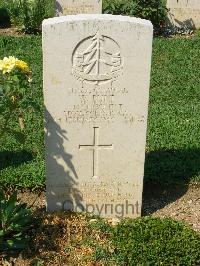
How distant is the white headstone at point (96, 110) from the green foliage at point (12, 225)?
508mm

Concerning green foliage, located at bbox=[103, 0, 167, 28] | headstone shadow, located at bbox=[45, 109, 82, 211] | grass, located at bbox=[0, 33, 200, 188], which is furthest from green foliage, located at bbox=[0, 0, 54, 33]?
headstone shadow, located at bbox=[45, 109, 82, 211]

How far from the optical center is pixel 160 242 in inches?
170

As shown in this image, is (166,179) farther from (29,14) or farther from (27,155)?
(29,14)

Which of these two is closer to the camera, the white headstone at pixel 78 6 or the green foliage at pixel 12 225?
the green foliage at pixel 12 225

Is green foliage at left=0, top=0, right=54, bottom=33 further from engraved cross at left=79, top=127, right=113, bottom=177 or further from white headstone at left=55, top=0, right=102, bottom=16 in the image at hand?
engraved cross at left=79, top=127, right=113, bottom=177

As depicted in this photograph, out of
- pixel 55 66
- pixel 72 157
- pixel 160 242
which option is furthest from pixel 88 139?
pixel 160 242

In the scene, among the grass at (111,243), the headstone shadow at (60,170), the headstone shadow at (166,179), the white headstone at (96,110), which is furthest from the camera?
the headstone shadow at (166,179)

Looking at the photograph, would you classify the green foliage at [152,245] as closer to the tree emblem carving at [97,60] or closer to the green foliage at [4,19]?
the tree emblem carving at [97,60]

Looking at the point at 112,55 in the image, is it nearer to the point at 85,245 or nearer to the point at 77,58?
the point at 77,58

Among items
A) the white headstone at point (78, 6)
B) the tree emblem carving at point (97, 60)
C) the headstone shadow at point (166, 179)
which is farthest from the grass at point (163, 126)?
the white headstone at point (78, 6)

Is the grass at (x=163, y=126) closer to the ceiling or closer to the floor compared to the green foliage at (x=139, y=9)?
closer to the floor

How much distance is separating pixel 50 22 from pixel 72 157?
3.98 ft

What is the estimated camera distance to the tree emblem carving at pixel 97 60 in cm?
416

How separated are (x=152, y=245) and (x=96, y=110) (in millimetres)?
1223
